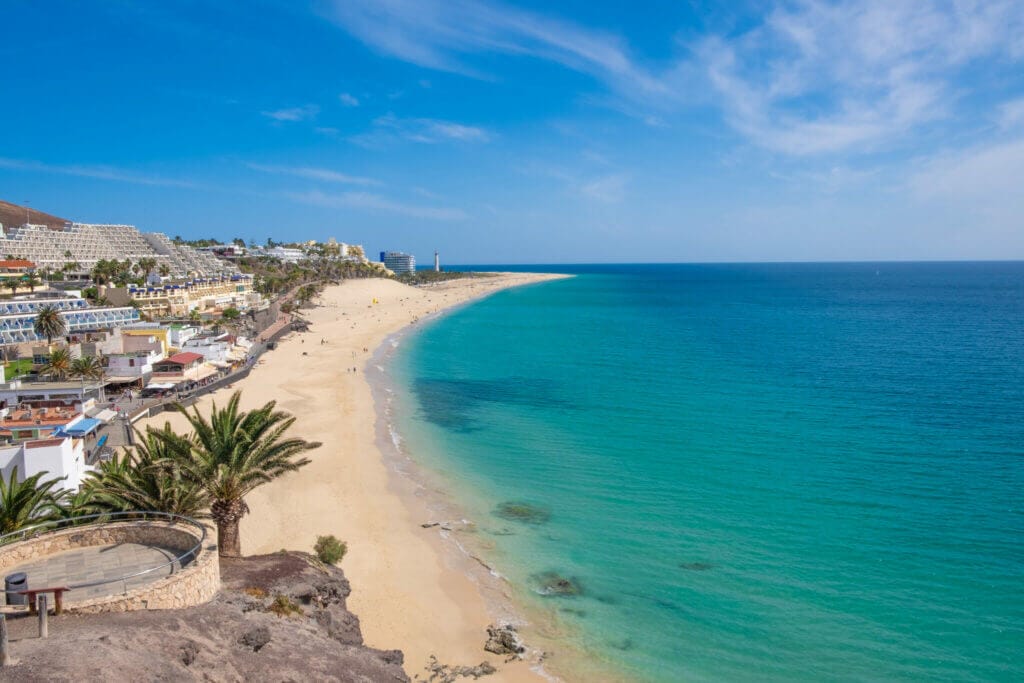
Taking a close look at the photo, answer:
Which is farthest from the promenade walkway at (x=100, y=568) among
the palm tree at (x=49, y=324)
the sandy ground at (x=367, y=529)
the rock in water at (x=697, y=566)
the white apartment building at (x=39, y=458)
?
the palm tree at (x=49, y=324)

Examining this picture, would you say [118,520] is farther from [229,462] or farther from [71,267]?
[71,267]

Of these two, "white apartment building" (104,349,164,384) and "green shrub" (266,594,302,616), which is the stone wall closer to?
"green shrub" (266,594,302,616)

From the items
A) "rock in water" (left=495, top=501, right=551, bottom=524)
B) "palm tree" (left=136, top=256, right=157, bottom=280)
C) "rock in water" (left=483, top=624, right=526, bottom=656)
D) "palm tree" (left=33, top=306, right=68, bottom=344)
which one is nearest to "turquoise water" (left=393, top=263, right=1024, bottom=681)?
"rock in water" (left=495, top=501, right=551, bottom=524)

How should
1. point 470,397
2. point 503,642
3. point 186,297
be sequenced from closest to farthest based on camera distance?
point 503,642, point 470,397, point 186,297

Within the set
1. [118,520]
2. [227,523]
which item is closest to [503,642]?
[227,523]

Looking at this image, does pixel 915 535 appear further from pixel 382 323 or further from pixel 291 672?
pixel 382 323

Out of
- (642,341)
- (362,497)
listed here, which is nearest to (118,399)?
(362,497)
